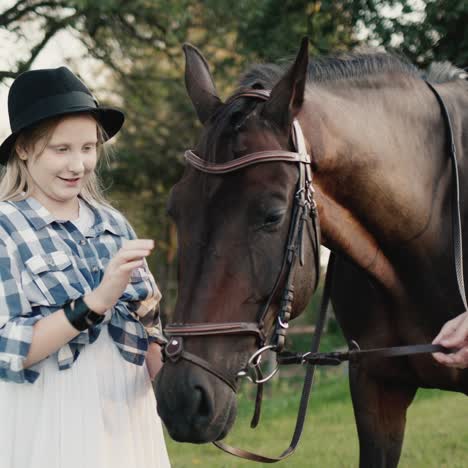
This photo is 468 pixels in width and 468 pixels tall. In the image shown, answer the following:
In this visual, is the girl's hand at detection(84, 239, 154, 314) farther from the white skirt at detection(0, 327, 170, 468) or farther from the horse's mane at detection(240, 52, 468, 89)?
the horse's mane at detection(240, 52, 468, 89)

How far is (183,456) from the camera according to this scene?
6051 millimetres

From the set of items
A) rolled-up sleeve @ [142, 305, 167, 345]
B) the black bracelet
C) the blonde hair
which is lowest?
rolled-up sleeve @ [142, 305, 167, 345]

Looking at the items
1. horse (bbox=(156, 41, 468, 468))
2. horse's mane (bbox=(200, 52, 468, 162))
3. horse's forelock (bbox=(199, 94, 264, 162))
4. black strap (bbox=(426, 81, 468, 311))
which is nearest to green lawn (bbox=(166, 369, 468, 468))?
horse (bbox=(156, 41, 468, 468))

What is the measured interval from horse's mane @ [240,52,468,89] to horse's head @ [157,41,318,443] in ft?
0.77

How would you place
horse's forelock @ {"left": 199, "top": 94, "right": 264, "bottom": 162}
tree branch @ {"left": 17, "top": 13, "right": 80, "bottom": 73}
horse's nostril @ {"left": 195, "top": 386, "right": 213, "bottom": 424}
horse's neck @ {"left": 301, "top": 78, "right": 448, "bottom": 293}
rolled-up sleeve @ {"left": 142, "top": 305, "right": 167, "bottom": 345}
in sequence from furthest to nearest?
tree branch @ {"left": 17, "top": 13, "right": 80, "bottom": 73} < horse's neck @ {"left": 301, "top": 78, "right": 448, "bottom": 293} < rolled-up sleeve @ {"left": 142, "top": 305, "right": 167, "bottom": 345} < horse's forelock @ {"left": 199, "top": 94, "right": 264, "bottom": 162} < horse's nostril @ {"left": 195, "top": 386, "right": 213, "bottom": 424}

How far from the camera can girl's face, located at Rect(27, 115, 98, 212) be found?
249 cm

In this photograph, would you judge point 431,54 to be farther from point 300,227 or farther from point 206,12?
point 206,12

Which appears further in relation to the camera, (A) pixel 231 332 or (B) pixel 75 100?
(B) pixel 75 100

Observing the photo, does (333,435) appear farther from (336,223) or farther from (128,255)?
(128,255)

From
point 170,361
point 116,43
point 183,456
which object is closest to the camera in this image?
point 170,361

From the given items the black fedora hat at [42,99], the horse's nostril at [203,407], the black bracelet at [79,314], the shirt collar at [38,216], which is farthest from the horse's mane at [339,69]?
the horse's nostril at [203,407]

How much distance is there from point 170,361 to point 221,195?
0.55 m

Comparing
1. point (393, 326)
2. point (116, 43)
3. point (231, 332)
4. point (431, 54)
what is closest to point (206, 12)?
point (116, 43)

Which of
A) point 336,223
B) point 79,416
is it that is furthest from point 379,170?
point 79,416
